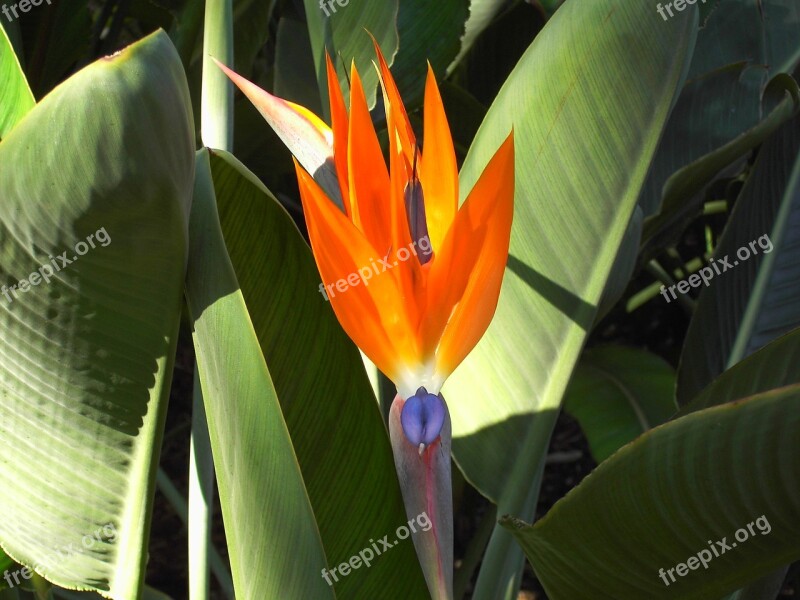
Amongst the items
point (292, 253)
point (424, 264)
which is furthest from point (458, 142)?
point (424, 264)

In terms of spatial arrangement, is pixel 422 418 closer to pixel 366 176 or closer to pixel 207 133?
pixel 366 176

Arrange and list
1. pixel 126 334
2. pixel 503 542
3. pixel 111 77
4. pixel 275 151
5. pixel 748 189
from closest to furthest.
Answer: pixel 111 77
pixel 126 334
pixel 503 542
pixel 748 189
pixel 275 151

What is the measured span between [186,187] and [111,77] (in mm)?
75

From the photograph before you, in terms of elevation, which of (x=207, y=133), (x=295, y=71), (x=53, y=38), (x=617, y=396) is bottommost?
(x=617, y=396)

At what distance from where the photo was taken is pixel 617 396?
3.92 ft

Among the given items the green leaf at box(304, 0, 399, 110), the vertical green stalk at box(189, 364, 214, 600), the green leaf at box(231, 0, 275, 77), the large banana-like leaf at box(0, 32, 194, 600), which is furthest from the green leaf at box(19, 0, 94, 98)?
the large banana-like leaf at box(0, 32, 194, 600)

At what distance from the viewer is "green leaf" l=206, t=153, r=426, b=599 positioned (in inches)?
23.8

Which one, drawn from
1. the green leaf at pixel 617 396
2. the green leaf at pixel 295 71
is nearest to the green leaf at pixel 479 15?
the green leaf at pixel 295 71

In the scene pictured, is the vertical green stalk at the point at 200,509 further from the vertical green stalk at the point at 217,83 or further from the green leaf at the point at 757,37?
the green leaf at the point at 757,37

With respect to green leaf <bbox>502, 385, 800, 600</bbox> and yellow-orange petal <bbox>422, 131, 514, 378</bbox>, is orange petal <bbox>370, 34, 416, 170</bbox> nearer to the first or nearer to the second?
yellow-orange petal <bbox>422, 131, 514, 378</bbox>

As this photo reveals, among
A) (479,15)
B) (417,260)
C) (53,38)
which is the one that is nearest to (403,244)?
(417,260)

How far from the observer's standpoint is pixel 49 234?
45cm

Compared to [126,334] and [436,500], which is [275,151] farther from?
[436,500]

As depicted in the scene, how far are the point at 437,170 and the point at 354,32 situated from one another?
501 millimetres
